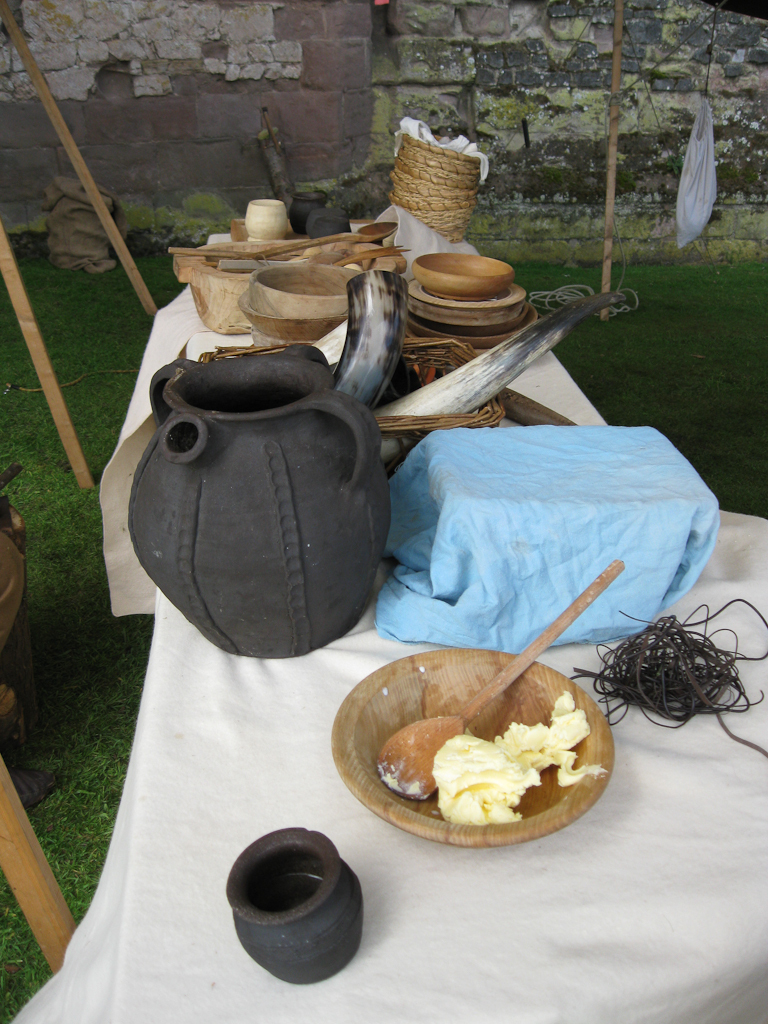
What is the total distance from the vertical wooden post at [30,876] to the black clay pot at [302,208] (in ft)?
7.22

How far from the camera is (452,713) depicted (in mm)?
787

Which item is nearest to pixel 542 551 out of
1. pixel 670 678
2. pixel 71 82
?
pixel 670 678

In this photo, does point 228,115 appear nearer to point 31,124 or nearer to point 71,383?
point 31,124

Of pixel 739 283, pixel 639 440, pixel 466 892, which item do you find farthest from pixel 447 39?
pixel 466 892

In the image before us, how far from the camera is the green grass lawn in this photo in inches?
54.6

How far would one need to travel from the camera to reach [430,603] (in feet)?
3.09

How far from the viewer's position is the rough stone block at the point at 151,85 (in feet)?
13.8

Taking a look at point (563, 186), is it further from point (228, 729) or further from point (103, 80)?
point (228, 729)

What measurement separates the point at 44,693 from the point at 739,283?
4.82 meters

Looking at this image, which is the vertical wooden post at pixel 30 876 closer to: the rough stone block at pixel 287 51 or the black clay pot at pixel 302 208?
the black clay pot at pixel 302 208

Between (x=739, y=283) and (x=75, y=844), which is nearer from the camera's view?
(x=75, y=844)

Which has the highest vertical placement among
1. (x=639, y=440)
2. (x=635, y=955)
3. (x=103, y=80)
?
(x=103, y=80)

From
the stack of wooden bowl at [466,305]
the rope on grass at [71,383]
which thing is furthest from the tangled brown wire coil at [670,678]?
the rope on grass at [71,383]

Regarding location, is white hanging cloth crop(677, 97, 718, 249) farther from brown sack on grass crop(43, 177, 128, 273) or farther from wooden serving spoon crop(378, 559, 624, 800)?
wooden serving spoon crop(378, 559, 624, 800)
